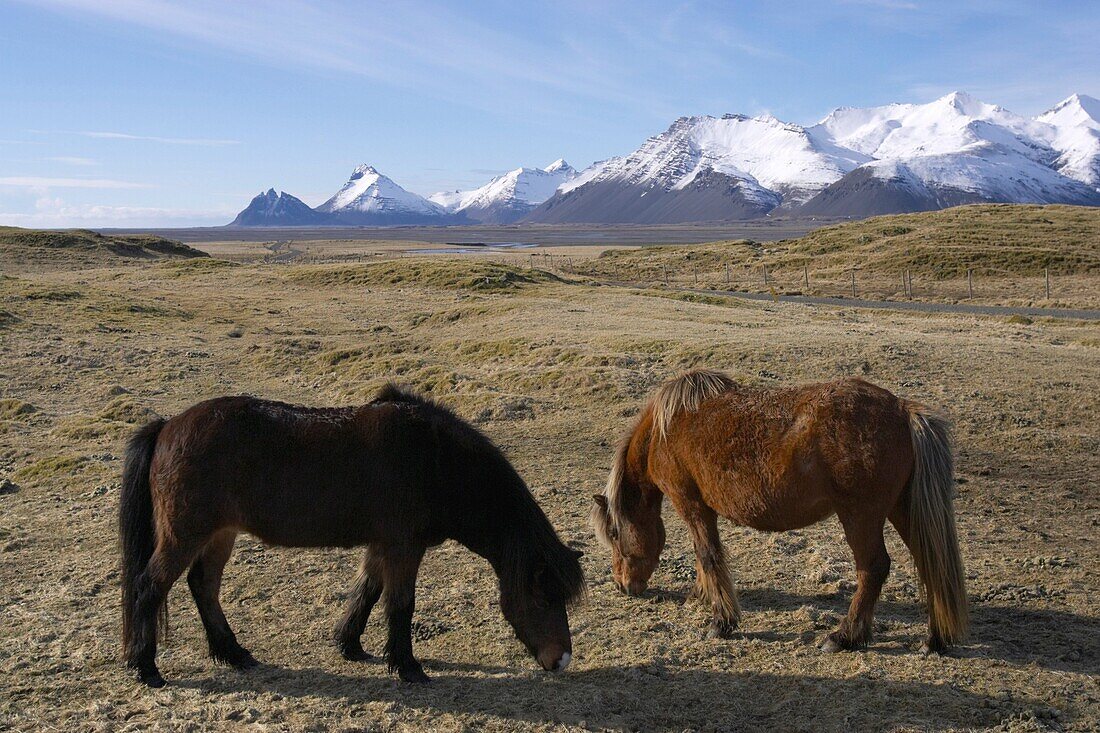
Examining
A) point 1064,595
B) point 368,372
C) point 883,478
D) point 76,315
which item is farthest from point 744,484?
point 76,315

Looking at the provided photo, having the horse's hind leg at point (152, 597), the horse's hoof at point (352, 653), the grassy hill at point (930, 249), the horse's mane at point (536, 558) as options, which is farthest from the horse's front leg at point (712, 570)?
the grassy hill at point (930, 249)

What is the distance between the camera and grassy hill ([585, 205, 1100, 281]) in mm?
51969

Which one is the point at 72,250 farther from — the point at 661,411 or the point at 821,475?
the point at 821,475

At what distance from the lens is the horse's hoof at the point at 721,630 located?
655 cm

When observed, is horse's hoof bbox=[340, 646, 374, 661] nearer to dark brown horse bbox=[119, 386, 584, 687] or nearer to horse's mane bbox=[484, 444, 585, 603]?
dark brown horse bbox=[119, 386, 584, 687]

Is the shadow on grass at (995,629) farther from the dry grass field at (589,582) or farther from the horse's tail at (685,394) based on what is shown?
the horse's tail at (685,394)

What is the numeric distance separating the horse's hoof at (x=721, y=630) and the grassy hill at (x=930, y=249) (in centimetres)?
5012

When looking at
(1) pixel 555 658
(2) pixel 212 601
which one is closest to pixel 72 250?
(2) pixel 212 601

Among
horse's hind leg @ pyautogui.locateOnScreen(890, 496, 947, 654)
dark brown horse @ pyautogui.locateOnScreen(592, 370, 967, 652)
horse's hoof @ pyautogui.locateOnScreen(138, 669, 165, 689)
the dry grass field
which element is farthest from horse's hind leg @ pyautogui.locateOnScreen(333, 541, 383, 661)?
horse's hind leg @ pyautogui.locateOnScreen(890, 496, 947, 654)

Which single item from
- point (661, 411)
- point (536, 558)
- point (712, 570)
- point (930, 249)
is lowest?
point (712, 570)

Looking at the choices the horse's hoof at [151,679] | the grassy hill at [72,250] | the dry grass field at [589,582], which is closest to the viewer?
the dry grass field at [589,582]

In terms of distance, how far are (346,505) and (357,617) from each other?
107 centimetres

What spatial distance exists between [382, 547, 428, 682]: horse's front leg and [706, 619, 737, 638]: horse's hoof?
2325 millimetres

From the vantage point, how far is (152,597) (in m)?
5.77
